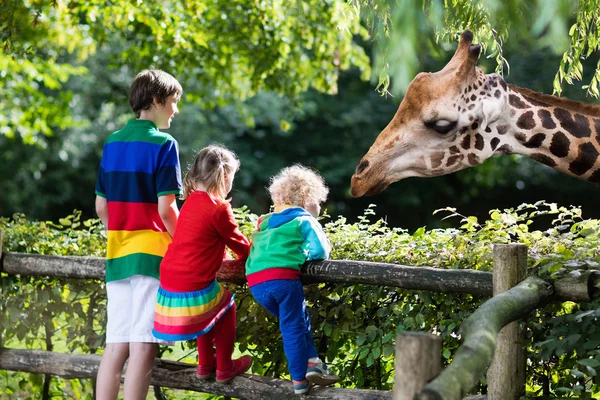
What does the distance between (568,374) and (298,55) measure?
25.9 feet

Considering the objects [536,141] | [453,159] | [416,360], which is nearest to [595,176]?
[536,141]

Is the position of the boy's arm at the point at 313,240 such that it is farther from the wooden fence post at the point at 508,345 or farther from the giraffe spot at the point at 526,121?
the giraffe spot at the point at 526,121

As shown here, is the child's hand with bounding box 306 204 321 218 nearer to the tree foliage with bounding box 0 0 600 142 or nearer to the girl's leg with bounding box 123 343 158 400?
the girl's leg with bounding box 123 343 158 400

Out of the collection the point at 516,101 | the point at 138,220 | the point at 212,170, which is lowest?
the point at 138,220

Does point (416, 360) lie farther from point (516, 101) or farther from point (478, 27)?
point (478, 27)

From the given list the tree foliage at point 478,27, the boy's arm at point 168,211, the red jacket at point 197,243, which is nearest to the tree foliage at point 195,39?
Result: the tree foliage at point 478,27

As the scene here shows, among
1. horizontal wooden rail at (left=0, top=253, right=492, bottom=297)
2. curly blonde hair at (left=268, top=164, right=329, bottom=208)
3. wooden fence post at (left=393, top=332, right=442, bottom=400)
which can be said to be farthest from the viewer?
curly blonde hair at (left=268, top=164, right=329, bottom=208)

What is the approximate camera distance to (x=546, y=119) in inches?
165

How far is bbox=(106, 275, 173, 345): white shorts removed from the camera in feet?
12.3

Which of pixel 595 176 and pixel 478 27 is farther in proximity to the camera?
pixel 478 27

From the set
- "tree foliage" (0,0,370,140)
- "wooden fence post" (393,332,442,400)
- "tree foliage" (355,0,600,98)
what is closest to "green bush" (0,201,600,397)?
"tree foliage" (355,0,600,98)

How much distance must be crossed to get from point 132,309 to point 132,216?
436 millimetres

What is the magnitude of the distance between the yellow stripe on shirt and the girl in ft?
0.26

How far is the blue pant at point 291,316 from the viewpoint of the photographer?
12.2ft
